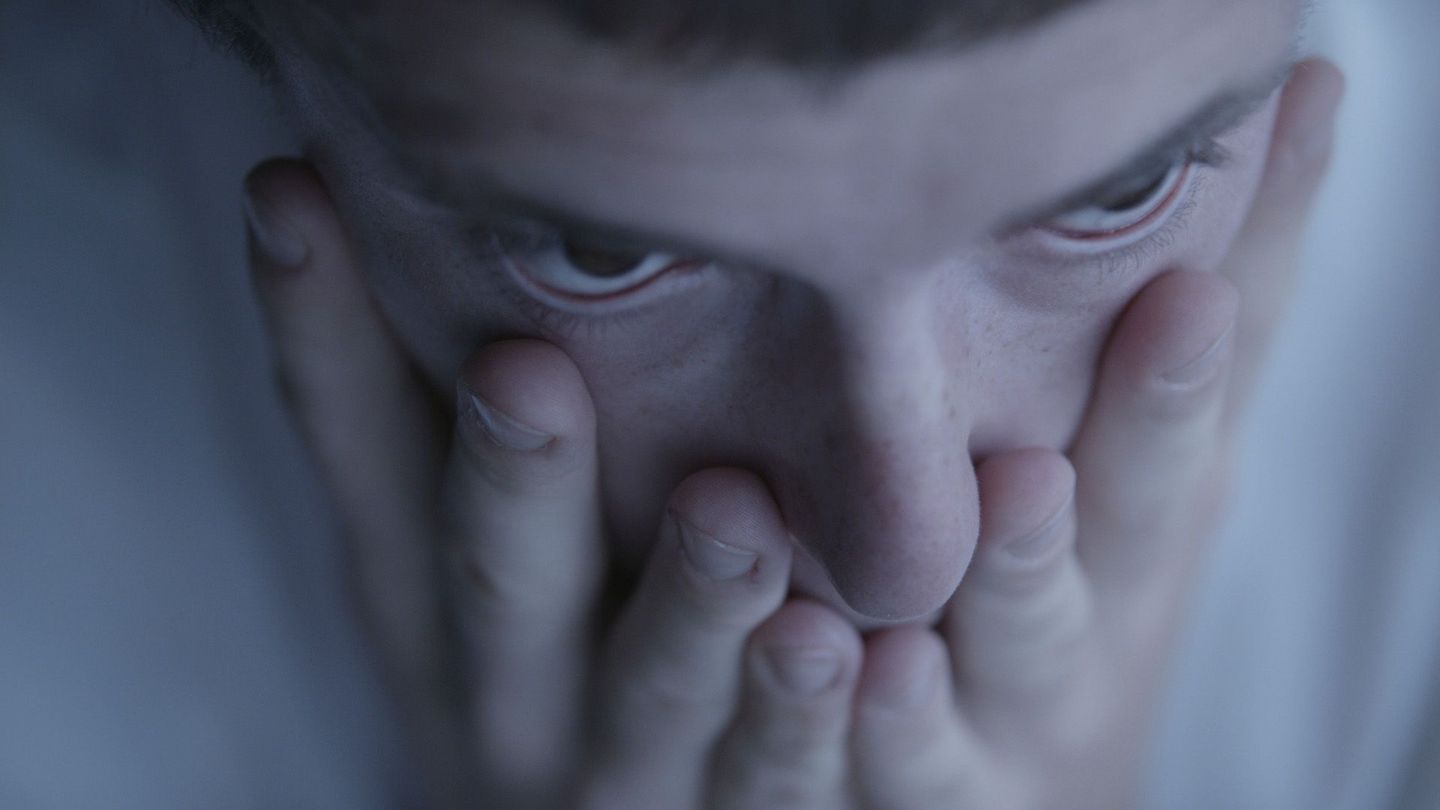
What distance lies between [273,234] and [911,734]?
0.54 m

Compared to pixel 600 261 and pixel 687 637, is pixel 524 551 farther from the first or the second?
pixel 600 261

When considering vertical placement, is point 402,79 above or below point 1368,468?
above

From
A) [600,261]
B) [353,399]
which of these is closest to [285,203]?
[353,399]

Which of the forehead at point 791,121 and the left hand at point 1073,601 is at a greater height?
the forehead at point 791,121

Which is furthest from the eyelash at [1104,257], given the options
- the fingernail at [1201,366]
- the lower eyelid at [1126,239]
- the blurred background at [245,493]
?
the blurred background at [245,493]

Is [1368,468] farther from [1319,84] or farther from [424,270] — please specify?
[424,270]

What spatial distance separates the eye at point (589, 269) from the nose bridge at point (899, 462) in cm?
10

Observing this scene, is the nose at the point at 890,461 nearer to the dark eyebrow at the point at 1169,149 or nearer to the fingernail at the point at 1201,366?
the dark eyebrow at the point at 1169,149

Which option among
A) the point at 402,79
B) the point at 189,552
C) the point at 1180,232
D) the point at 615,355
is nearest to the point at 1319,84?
the point at 1180,232

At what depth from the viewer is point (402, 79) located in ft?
1.81

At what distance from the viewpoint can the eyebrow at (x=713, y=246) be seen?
21.8 inches

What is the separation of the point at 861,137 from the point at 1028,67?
0.22 ft

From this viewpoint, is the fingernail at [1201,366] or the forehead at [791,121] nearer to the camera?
the forehead at [791,121]

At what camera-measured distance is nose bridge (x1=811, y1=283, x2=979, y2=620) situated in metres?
0.59
